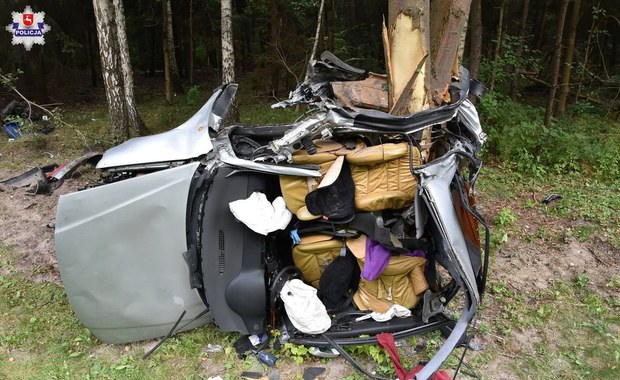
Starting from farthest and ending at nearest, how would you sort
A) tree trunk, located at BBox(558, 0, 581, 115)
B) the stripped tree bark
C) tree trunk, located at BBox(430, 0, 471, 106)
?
tree trunk, located at BBox(558, 0, 581, 115)
tree trunk, located at BBox(430, 0, 471, 106)
the stripped tree bark

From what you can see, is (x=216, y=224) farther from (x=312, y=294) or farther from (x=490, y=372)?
(x=490, y=372)

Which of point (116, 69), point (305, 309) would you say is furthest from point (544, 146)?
point (116, 69)

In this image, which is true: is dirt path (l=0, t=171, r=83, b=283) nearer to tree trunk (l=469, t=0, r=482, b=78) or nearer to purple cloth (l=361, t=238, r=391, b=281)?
purple cloth (l=361, t=238, r=391, b=281)

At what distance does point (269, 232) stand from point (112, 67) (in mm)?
6087

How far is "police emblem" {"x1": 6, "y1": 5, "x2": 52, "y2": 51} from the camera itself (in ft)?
32.3

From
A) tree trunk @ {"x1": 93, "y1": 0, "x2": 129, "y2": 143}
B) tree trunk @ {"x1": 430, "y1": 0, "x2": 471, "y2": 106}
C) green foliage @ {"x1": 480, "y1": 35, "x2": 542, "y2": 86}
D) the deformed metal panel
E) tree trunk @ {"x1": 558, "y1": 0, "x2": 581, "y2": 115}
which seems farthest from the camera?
tree trunk @ {"x1": 558, "y1": 0, "x2": 581, "y2": 115}

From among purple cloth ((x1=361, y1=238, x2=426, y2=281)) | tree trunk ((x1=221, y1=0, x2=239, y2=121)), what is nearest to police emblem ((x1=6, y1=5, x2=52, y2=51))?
tree trunk ((x1=221, y1=0, x2=239, y2=121))

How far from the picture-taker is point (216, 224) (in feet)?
10.2

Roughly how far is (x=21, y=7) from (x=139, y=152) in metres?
11.2

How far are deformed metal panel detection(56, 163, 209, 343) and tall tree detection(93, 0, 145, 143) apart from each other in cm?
534

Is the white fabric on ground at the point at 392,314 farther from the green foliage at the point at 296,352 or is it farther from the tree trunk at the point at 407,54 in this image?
the tree trunk at the point at 407,54

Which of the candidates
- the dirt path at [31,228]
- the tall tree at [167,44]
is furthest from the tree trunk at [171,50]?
the dirt path at [31,228]

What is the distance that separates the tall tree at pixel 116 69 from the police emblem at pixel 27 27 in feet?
9.57

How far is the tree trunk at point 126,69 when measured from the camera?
7.98 meters
